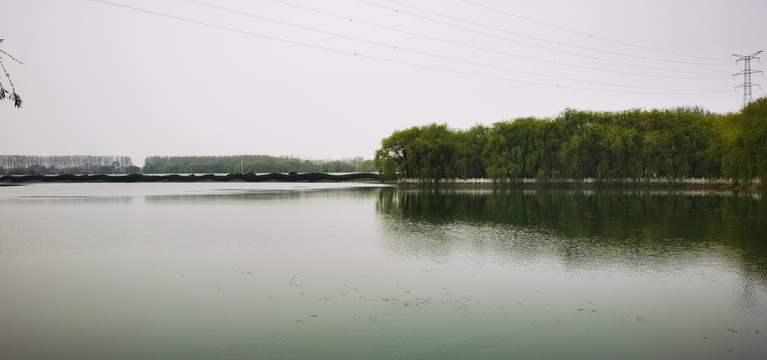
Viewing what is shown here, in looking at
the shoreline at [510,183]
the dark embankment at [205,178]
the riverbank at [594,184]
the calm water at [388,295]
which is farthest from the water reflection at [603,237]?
the dark embankment at [205,178]

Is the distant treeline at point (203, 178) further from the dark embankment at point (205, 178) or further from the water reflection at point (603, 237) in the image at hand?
the water reflection at point (603, 237)

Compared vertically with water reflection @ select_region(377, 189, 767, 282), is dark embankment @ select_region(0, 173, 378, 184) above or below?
above

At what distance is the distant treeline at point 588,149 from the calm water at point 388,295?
5241 cm

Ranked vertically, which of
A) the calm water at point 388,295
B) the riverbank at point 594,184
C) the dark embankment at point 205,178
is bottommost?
the calm water at point 388,295

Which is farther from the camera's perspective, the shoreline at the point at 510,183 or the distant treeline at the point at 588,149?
the distant treeline at the point at 588,149

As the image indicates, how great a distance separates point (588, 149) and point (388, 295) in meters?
67.7

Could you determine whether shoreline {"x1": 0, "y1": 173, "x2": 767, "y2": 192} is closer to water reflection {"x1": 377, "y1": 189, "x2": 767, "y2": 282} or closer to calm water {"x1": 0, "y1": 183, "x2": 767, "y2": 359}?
water reflection {"x1": 377, "y1": 189, "x2": 767, "y2": 282}

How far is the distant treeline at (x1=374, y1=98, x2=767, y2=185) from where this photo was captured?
67375 mm

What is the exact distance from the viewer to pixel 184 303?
9.85 metres

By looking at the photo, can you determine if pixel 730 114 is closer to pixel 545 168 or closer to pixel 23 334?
pixel 545 168

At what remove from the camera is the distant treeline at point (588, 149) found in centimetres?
6738

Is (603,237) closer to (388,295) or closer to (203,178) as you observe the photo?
(388,295)

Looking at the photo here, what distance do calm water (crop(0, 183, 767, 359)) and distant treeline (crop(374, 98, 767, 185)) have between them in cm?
5241

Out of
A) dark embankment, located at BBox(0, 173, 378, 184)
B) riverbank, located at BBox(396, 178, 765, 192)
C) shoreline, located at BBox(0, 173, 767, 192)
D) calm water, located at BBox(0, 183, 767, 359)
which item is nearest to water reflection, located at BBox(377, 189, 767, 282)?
calm water, located at BBox(0, 183, 767, 359)
